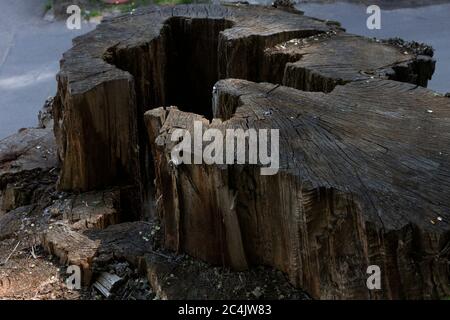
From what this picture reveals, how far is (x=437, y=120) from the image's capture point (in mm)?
1833

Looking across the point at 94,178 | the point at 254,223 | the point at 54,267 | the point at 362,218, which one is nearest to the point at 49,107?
the point at 94,178

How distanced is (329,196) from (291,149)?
0.20 m

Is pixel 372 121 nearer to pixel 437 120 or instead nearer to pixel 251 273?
pixel 437 120

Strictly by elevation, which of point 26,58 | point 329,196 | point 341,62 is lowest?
point 26,58

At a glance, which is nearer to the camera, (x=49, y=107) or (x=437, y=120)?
(x=437, y=120)

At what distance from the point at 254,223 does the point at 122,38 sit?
1.25 metres

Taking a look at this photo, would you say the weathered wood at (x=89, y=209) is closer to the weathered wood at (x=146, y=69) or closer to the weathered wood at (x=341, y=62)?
the weathered wood at (x=146, y=69)

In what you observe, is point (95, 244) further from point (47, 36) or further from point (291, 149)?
point (47, 36)

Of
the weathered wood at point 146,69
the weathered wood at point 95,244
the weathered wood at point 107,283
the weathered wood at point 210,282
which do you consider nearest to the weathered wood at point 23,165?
the weathered wood at point 146,69

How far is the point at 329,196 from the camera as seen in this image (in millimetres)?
1486

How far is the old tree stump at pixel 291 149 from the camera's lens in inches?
57.2

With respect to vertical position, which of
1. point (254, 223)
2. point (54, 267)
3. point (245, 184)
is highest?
point (245, 184)

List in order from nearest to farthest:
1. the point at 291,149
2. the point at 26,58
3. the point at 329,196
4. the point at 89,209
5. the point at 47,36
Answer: the point at 329,196 → the point at 291,149 → the point at 89,209 → the point at 26,58 → the point at 47,36

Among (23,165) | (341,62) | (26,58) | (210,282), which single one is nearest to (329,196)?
(210,282)
